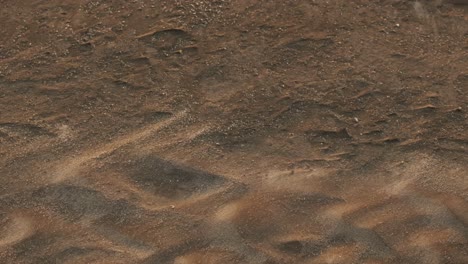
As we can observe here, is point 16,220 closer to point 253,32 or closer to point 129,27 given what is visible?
point 129,27

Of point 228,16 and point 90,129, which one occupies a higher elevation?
point 228,16

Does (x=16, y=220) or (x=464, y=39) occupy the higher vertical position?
(x=464, y=39)

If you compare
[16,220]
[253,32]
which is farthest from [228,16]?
[16,220]

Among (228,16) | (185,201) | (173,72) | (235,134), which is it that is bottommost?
(185,201)

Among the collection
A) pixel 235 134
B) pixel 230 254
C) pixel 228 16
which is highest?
pixel 228 16

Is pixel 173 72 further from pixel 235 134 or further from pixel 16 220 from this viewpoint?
pixel 16 220

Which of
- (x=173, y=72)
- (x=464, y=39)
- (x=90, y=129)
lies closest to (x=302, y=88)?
(x=173, y=72)

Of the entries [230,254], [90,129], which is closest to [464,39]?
[230,254]

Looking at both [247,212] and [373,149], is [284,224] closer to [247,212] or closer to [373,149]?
[247,212]
